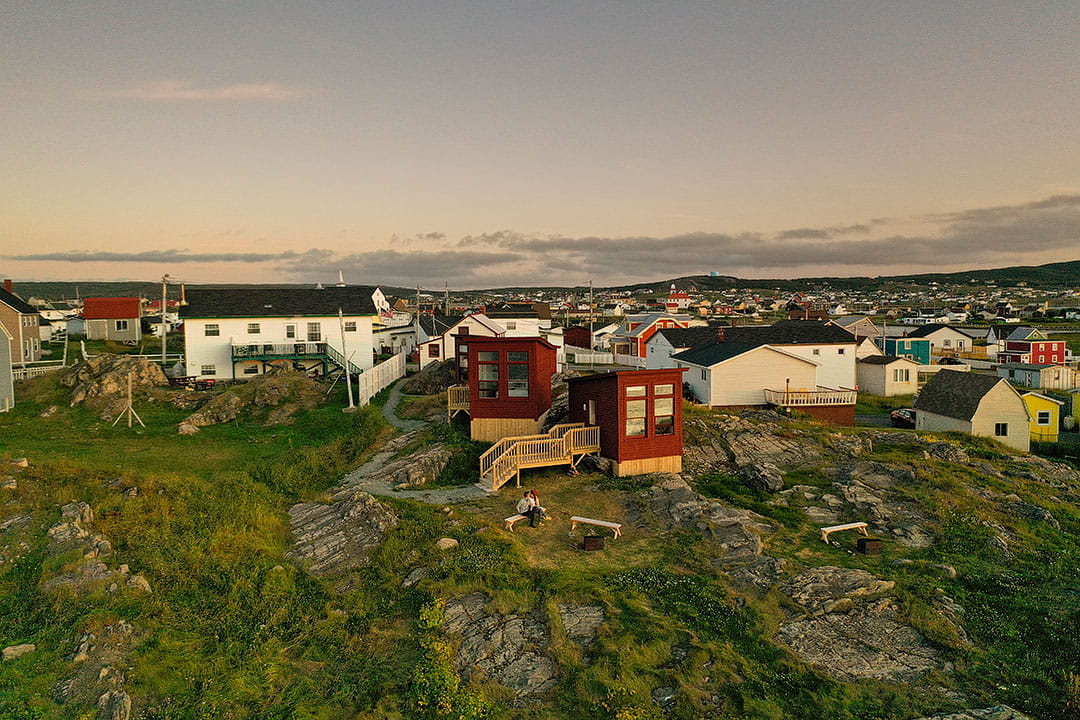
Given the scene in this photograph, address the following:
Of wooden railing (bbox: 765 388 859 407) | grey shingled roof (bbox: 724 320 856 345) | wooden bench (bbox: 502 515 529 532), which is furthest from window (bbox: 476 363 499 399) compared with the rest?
grey shingled roof (bbox: 724 320 856 345)

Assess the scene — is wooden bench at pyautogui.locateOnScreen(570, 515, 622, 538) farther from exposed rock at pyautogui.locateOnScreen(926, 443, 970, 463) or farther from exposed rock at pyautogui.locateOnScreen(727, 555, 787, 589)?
exposed rock at pyautogui.locateOnScreen(926, 443, 970, 463)

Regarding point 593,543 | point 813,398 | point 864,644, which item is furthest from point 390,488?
point 813,398

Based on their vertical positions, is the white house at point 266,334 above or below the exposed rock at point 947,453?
above

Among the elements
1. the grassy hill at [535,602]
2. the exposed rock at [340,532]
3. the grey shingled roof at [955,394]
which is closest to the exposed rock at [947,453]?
the grassy hill at [535,602]

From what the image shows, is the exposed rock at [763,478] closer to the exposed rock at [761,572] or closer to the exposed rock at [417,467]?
the exposed rock at [761,572]

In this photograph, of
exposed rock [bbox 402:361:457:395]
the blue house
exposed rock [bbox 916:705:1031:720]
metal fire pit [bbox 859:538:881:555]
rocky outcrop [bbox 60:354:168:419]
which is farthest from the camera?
the blue house

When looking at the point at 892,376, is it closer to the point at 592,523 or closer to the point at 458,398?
the point at 458,398

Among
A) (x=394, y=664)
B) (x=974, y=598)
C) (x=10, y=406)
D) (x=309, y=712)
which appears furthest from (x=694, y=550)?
(x=10, y=406)
